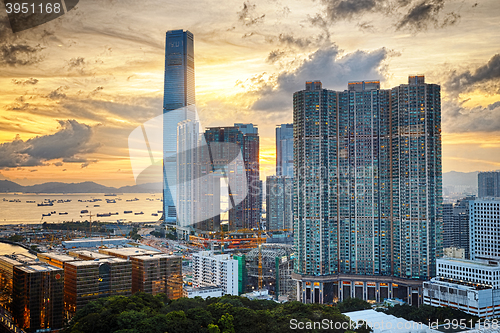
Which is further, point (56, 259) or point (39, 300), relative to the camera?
point (56, 259)

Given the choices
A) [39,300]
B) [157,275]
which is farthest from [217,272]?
[39,300]

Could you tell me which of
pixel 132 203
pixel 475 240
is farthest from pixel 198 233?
pixel 132 203

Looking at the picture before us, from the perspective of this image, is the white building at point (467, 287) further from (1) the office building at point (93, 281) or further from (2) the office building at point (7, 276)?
(2) the office building at point (7, 276)

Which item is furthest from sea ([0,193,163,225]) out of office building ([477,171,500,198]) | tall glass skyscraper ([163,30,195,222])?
office building ([477,171,500,198])

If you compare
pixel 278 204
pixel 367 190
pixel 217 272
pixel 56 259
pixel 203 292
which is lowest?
pixel 203 292

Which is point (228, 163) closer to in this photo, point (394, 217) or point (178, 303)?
point (394, 217)

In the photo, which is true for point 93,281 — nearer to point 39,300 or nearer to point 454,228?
point 39,300

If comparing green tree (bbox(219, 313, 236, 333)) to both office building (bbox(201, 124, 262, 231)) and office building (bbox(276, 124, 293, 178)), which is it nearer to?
office building (bbox(201, 124, 262, 231))
